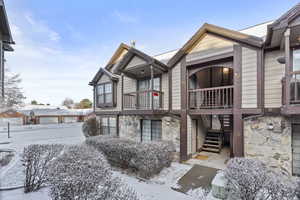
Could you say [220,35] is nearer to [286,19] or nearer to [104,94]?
[286,19]

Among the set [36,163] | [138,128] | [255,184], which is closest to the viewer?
[255,184]

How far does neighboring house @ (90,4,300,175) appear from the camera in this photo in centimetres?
534

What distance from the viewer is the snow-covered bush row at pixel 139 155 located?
5648 mm

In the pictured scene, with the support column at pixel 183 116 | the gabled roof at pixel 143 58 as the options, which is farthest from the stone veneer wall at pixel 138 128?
the gabled roof at pixel 143 58

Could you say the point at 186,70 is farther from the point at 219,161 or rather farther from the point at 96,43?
the point at 96,43

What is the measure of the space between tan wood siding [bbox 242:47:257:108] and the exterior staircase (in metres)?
3.50

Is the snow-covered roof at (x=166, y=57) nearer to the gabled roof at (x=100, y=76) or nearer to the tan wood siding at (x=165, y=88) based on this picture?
the tan wood siding at (x=165, y=88)

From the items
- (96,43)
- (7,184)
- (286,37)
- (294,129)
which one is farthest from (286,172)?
(96,43)

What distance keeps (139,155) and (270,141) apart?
5053mm

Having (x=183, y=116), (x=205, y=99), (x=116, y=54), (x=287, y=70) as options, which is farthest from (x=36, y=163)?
(x=116, y=54)

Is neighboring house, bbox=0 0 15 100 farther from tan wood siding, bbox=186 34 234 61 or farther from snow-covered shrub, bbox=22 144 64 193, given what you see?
tan wood siding, bbox=186 34 234 61

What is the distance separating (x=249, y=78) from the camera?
19.7 feet

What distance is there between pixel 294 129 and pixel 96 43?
15.3 m

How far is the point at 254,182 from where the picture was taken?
11.1ft
